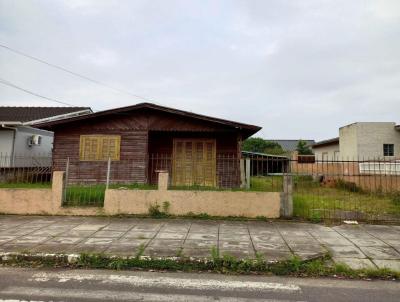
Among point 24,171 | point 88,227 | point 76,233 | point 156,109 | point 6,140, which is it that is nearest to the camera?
point 76,233

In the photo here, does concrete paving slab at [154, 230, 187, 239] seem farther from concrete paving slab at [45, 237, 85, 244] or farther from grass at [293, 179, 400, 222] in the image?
grass at [293, 179, 400, 222]

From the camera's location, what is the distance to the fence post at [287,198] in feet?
28.1

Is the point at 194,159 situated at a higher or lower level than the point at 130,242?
higher

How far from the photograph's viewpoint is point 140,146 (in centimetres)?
1399

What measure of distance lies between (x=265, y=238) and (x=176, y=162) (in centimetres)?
830

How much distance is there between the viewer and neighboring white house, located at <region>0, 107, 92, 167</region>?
1564 cm

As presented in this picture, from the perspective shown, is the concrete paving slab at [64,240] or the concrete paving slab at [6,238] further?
the concrete paving slab at [6,238]

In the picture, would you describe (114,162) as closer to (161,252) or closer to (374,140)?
(161,252)

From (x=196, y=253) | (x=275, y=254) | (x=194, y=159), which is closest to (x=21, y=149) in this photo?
(x=194, y=159)

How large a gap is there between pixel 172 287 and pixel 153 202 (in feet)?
15.2

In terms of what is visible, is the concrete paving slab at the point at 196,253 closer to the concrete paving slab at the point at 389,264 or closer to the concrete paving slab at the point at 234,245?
the concrete paving slab at the point at 234,245

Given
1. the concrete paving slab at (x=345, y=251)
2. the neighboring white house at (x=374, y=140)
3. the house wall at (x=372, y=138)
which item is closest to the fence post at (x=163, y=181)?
the concrete paving slab at (x=345, y=251)

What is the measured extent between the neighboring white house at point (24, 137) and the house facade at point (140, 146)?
2512mm

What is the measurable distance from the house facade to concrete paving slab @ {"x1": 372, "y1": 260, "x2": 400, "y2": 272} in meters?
8.63
